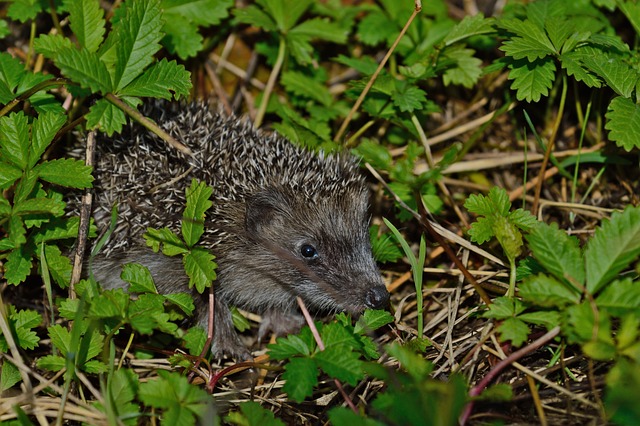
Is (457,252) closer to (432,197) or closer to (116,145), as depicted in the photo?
(432,197)

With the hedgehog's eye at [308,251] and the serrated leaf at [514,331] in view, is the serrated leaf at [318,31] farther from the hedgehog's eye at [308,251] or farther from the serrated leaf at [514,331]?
the serrated leaf at [514,331]

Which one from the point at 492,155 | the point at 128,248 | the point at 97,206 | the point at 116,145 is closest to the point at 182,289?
the point at 128,248

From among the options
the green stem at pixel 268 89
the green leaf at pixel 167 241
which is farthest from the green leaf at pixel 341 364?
the green stem at pixel 268 89

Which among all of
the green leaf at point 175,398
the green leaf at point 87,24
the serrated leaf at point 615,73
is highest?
the serrated leaf at point 615,73

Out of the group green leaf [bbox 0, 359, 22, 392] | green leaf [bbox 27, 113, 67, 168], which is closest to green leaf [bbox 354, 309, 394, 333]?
green leaf [bbox 0, 359, 22, 392]

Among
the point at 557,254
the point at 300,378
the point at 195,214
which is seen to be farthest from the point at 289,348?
the point at 557,254

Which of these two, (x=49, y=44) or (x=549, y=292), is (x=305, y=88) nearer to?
(x=49, y=44)
